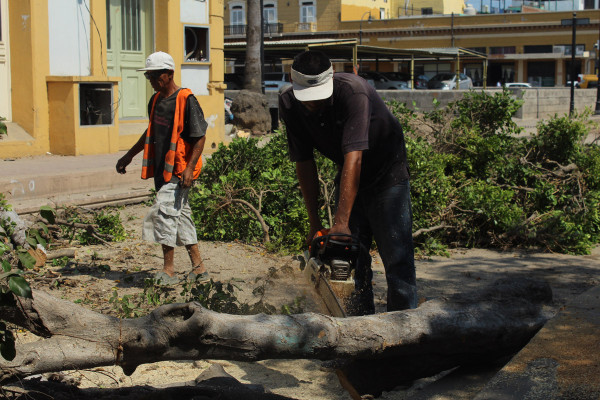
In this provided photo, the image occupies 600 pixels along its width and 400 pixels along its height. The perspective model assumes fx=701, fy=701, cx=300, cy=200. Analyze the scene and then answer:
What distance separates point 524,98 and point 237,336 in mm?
22867

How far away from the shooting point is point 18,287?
2459mm

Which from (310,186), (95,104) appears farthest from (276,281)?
(95,104)

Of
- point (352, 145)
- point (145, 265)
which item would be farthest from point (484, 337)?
point (145, 265)

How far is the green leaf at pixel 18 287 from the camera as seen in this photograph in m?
2.45

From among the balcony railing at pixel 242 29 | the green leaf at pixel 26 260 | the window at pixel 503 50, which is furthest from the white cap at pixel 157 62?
the balcony railing at pixel 242 29

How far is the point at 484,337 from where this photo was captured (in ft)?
11.6

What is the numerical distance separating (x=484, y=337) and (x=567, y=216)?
14.8ft

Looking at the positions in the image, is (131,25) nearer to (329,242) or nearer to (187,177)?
(187,177)

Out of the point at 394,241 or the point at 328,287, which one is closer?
the point at 328,287

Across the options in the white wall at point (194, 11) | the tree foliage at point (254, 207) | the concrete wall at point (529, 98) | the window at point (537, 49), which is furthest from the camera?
the window at point (537, 49)

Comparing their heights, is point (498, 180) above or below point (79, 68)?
below

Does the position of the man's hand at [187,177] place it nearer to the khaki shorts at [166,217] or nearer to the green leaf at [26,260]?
the khaki shorts at [166,217]

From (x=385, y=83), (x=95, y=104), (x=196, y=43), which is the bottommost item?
(x=95, y=104)

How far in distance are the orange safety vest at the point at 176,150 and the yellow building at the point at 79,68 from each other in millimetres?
6166
